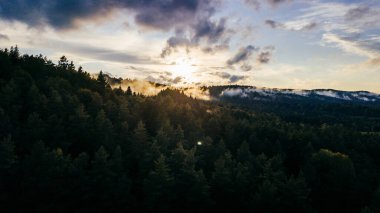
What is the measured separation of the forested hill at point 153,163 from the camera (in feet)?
244

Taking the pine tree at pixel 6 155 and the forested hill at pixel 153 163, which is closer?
the pine tree at pixel 6 155

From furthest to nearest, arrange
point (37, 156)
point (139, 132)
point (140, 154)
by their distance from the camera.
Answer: point (139, 132) < point (140, 154) < point (37, 156)

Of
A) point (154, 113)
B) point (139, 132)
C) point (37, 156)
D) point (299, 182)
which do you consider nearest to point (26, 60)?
point (154, 113)

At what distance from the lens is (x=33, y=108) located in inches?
4245

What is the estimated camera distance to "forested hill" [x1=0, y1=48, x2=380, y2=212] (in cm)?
7431

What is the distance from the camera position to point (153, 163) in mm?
85500

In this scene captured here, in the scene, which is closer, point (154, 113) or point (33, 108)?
point (33, 108)

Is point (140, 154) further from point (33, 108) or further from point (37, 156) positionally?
point (33, 108)

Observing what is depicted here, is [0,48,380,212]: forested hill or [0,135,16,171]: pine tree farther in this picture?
[0,48,380,212]: forested hill

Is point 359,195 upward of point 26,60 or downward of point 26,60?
downward

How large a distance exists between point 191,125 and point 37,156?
229ft

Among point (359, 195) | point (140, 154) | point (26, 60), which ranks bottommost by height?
point (359, 195)

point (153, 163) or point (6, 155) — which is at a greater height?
point (6, 155)

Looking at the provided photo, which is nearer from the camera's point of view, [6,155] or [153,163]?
[6,155]
